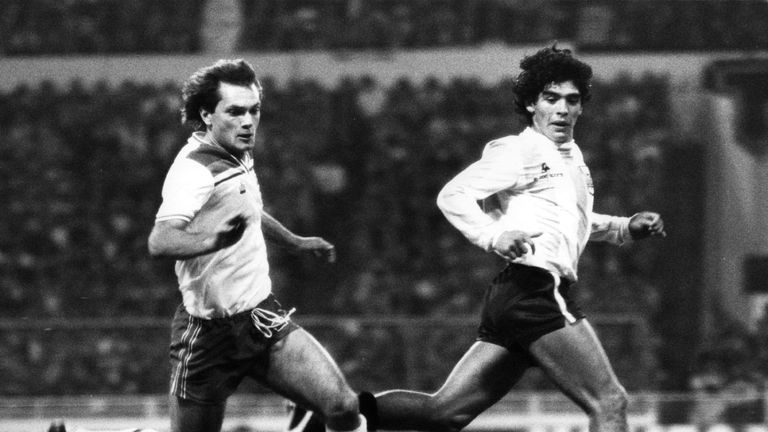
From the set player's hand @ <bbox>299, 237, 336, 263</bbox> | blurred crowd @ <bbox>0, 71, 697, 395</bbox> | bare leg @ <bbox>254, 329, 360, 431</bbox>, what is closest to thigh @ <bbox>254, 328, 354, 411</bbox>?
bare leg @ <bbox>254, 329, 360, 431</bbox>

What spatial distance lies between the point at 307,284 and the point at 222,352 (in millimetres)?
6858

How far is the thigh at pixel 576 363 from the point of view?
4.44 m

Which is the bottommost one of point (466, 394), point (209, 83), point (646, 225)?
point (466, 394)

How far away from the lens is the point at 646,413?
861 cm

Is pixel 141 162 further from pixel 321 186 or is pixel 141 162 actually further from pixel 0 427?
pixel 0 427

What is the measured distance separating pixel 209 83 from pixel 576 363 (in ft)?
5.26

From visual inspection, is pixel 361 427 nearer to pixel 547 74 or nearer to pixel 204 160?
pixel 204 160

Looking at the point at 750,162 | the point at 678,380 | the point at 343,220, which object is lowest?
the point at 678,380

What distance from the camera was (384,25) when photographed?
1312 cm

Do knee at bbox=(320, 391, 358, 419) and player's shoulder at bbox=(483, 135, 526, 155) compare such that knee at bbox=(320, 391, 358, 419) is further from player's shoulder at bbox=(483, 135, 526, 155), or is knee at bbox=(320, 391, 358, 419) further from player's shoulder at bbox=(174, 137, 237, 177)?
player's shoulder at bbox=(483, 135, 526, 155)

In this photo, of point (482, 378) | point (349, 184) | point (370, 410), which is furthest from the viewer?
point (349, 184)

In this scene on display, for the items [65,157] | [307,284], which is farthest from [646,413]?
[65,157]

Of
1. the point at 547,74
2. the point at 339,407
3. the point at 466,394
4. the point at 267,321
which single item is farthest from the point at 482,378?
the point at 547,74

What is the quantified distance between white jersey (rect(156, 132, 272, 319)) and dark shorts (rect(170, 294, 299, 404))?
47mm
